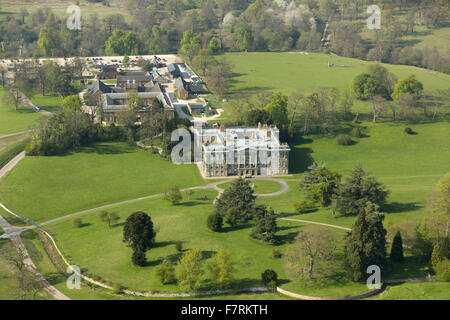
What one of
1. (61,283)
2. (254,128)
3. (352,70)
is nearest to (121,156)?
(254,128)

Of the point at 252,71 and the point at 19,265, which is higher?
the point at 252,71

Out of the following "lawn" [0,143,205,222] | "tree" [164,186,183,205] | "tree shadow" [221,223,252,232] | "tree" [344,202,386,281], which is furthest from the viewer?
"lawn" [0,143,205,222]

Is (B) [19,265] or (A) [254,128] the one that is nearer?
(B) [19,265]

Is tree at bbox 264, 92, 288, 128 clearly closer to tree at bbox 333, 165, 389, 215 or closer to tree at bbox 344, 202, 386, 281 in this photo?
tree at bbox 333, 165, 389, 215

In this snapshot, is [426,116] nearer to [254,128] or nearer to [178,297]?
Result: [254,128]

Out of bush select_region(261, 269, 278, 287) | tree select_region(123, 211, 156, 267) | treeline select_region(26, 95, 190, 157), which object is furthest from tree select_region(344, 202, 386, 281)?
treeline select_region(26, 95, 190, 157)
